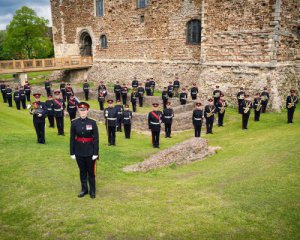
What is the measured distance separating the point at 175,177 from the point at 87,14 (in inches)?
995

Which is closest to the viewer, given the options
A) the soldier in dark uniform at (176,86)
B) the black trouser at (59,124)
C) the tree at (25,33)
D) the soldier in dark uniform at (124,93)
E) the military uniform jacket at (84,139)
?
the military uniform jacket at (84,139)

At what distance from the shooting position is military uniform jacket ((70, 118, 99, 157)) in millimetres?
5781

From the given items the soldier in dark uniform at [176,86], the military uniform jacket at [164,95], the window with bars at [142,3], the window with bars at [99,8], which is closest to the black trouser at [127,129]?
the military uniform jacket at [164,95]

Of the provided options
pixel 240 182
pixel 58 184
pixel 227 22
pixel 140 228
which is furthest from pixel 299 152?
pixel 227 22

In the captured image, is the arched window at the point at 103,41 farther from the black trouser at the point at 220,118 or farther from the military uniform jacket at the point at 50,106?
the black trouser at the point at 220,118

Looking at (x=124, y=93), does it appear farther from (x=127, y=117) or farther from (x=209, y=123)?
(x=209, y=123)

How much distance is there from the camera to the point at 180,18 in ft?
70.1

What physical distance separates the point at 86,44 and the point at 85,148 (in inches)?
1072

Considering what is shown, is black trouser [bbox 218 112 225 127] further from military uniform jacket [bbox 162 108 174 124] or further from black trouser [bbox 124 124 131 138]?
black trouser [bbox 124 124 131 138]

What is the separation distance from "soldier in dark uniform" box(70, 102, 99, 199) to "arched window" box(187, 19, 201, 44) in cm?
1666

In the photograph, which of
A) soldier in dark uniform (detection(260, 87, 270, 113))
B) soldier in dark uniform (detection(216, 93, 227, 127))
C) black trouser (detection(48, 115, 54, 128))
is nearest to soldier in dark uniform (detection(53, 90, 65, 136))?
black trouser (detection(48, 115, 54, 128))

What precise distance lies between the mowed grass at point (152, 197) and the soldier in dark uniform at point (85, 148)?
33 centimetres

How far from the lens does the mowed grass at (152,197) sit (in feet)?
14.9

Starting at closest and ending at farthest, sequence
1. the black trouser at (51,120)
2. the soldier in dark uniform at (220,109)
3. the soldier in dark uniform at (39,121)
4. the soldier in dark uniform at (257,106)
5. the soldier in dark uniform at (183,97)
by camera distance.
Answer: the soldier in dark uniform at (39,121) → the black trouser at (51,120) → the soldier in dark uniform at (257,106) → the soldier in dark uniform at (220,109) → the soldier in dark uniform at (183,97)
